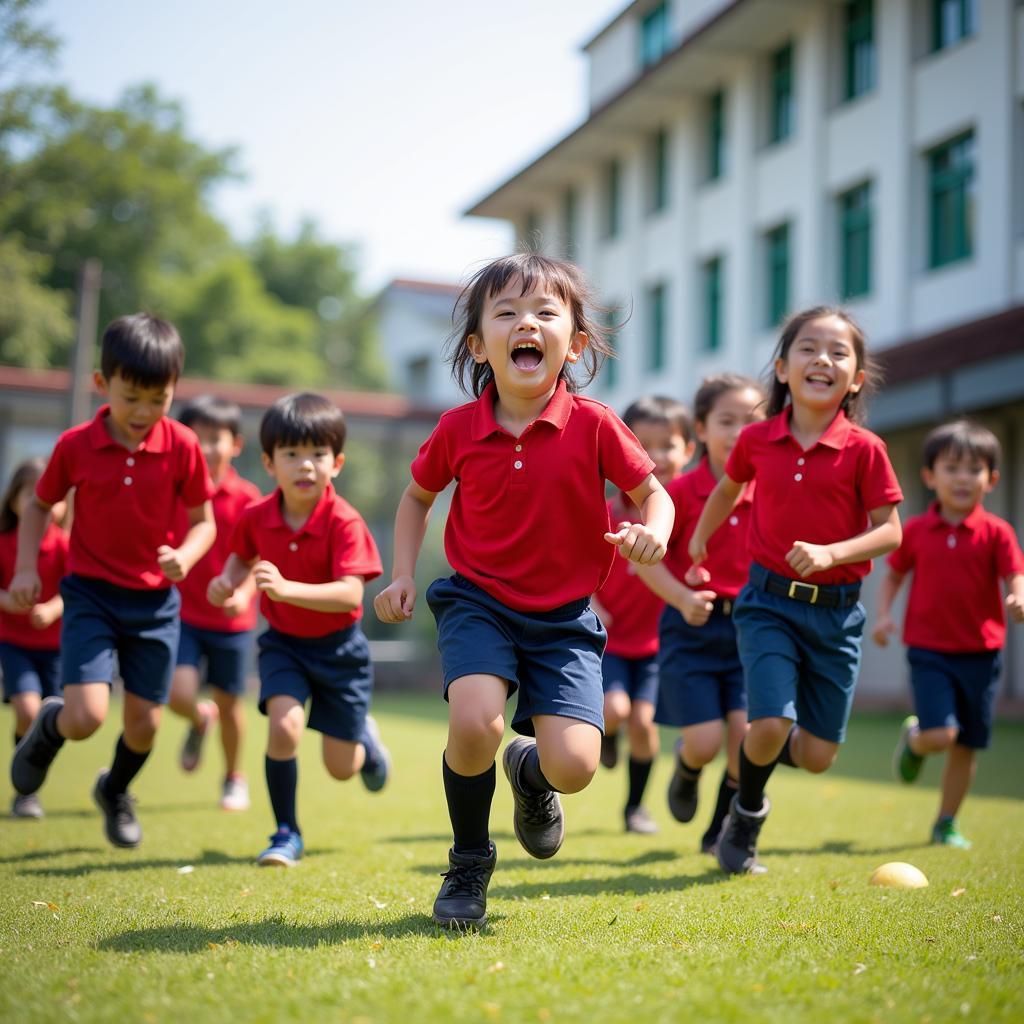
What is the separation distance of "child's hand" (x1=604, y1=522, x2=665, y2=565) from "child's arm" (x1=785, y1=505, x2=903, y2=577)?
89 cm

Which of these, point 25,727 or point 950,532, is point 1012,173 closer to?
point 950,532

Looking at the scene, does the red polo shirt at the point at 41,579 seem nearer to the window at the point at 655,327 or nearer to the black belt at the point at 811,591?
the black belt at the point at 811,591

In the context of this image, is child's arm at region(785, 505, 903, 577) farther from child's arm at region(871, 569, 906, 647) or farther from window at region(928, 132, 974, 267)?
window at region(928, 132, 974, 267)

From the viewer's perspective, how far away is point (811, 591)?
5.25m

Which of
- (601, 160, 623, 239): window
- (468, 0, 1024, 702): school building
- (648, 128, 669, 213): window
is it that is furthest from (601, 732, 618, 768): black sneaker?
(601, 160, 623, 239): window

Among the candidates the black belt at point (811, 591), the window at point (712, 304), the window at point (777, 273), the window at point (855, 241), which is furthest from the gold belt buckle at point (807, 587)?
the window at point (712, 304)

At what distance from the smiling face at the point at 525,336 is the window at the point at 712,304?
2113 cm

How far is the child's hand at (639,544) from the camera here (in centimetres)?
396

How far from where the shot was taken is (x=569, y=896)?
190 inches

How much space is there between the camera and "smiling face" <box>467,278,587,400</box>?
172 inches

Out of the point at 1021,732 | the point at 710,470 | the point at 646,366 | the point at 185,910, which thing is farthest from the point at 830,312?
the point at 646,366

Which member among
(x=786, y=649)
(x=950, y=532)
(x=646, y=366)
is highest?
(x=646, y=366)

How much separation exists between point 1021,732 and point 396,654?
12.9 meters

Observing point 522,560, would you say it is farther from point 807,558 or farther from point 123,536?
point 123,536
